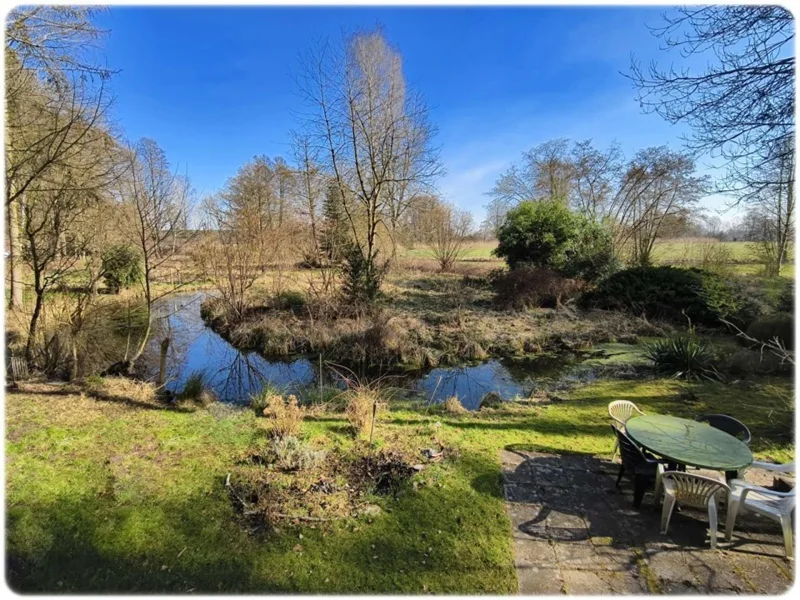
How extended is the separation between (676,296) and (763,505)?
9.85 meters

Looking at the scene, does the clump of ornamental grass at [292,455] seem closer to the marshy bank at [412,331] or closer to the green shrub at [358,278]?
the marshy bank at [412,331]

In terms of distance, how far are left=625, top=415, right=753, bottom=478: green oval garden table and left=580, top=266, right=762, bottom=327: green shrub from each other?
7.46 m

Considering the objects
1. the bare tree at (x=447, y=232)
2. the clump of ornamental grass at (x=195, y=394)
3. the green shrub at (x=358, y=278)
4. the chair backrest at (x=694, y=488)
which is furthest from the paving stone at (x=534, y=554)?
the bare tree at (x=447, y=232)

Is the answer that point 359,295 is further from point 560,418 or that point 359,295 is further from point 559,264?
point 559,264

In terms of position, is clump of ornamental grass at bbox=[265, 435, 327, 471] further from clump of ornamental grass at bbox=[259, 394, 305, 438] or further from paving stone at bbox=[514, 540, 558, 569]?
paving stone at bbox=[514, 540, 558, 569]

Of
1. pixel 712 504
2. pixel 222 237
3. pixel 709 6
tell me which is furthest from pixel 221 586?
pixel 222 237

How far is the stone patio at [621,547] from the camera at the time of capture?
255 cm

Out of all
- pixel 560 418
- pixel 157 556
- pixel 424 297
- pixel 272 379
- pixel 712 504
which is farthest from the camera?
pixel 424 297

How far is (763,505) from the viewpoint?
2943 mm

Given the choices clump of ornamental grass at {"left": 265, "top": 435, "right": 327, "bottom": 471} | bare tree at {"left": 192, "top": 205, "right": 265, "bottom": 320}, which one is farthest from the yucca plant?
bare tree at {"left": 192, "top": 205, "right": 265, "bottom": 320}

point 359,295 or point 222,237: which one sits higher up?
point 222,237

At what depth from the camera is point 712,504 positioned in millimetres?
2904

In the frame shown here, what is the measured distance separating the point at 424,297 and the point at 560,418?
985 cm

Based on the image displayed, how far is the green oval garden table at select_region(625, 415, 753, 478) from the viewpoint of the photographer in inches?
126
